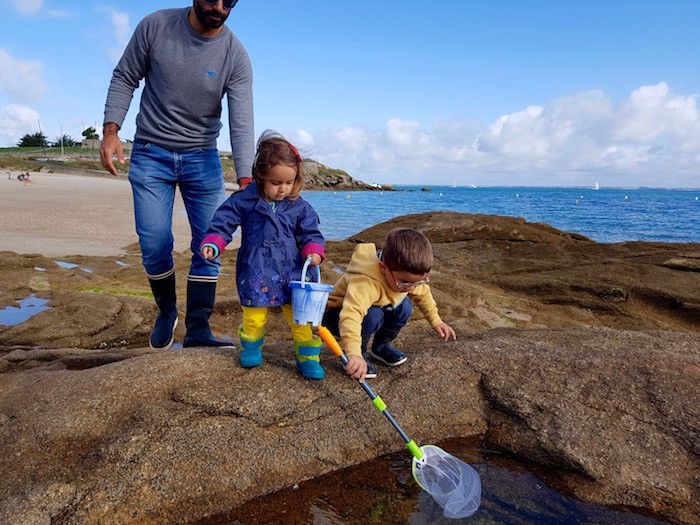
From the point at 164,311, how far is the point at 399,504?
8.09 ft

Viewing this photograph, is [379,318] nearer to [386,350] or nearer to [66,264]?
[386,350]

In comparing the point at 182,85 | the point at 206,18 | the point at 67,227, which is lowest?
the point at 67,227

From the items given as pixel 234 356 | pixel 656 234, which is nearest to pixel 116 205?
pixel 234 356

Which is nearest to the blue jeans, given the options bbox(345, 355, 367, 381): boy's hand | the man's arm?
the man's arm

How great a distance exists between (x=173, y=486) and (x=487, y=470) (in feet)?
4.75

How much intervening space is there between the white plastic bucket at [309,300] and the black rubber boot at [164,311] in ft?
5.59

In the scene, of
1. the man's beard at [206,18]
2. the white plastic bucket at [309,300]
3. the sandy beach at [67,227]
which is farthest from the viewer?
the sandy beach at [67,227]

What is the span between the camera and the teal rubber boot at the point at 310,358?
3.01 metres

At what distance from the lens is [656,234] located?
82.5 feet

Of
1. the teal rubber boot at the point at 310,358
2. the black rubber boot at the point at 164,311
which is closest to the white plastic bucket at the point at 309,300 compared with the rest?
the teal rubber boot at the point at 310,358

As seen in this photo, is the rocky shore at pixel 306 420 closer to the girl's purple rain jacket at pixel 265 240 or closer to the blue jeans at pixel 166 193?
the girl's purple rain jacket at pixel 265 240

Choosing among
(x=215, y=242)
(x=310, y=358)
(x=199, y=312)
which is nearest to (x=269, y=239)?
(x=215, y=242)

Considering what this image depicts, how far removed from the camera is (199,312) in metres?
3.84

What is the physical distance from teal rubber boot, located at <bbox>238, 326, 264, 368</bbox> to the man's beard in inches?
76.8
